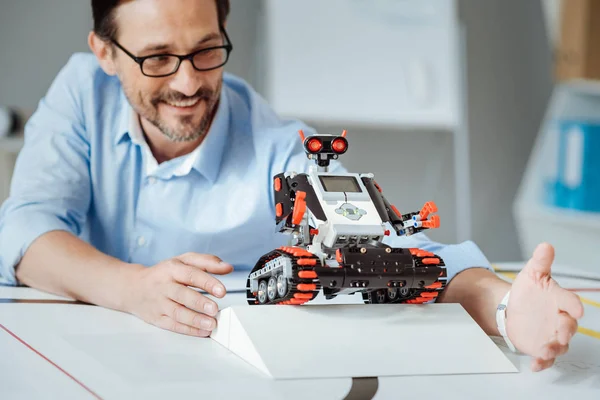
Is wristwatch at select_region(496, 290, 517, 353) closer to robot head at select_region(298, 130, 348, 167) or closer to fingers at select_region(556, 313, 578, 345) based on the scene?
fingers at select_region(556, 313, 578, 345)

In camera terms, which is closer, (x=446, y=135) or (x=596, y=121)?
(x=596, y=121)

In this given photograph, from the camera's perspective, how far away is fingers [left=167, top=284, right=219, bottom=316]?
92 cm

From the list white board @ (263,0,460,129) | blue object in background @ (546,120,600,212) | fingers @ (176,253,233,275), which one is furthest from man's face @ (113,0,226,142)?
blue object in background @ (546,120,600,212)

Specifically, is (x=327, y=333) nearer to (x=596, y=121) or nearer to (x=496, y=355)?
(x=496, y=355)

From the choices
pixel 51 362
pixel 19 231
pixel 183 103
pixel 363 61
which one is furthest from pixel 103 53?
pixel 363 61

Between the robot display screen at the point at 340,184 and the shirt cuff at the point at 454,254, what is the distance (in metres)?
0.21

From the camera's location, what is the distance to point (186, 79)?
1.27 metres

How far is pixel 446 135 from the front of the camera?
11.0ft

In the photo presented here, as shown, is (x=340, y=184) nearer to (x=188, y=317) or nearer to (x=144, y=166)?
(x=188, y=317)

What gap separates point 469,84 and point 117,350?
2.86m

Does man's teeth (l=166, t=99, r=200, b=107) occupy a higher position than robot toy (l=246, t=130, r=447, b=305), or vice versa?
man's teeth (l=166, t=99, r=200, b=107)

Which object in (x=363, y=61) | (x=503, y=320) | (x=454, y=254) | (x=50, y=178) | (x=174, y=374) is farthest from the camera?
(x=363, y=61)

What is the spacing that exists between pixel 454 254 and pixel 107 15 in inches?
29.8

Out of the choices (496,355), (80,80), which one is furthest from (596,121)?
(496,355)
